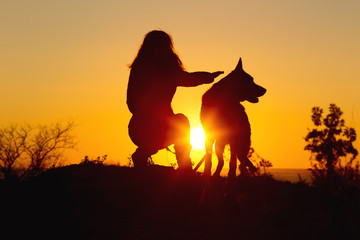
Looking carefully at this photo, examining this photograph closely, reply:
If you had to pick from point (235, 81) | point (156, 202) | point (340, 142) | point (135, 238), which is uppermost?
point (340, 142)

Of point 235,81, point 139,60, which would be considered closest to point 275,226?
point 235,81

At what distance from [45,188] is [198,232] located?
3.85m

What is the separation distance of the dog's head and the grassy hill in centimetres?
173

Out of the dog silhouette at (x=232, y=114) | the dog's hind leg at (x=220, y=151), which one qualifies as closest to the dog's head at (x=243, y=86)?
the dog silhouette at (x=232, y=114)

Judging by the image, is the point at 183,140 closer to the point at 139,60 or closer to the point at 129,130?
the point at 129,130

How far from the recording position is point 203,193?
785 centimetres

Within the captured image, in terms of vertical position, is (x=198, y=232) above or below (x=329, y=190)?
below

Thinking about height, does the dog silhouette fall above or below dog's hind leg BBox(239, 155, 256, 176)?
above

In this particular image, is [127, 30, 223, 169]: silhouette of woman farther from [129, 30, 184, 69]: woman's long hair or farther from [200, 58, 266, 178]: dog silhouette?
[200, 58, 266, 178]: dog silhouette

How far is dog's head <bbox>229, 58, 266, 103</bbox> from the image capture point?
26.2 ft

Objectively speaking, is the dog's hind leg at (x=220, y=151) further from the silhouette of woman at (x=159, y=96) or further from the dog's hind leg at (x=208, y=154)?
the silhouette of woman at (x=159, y=96)

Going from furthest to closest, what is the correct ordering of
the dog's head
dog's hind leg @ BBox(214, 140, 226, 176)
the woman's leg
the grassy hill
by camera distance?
1. dog's hind leg @ BBox(214, 140, 226, 176)
2. the dog's head
3. the woman's leg
4. the grassy hill

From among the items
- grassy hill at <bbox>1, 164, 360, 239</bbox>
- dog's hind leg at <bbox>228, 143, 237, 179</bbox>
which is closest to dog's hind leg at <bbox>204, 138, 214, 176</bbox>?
grassy hill at <bbox>1, 164, 360, 239</bbox>

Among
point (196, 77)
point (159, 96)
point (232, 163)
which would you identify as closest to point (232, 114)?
point (232, 163)
